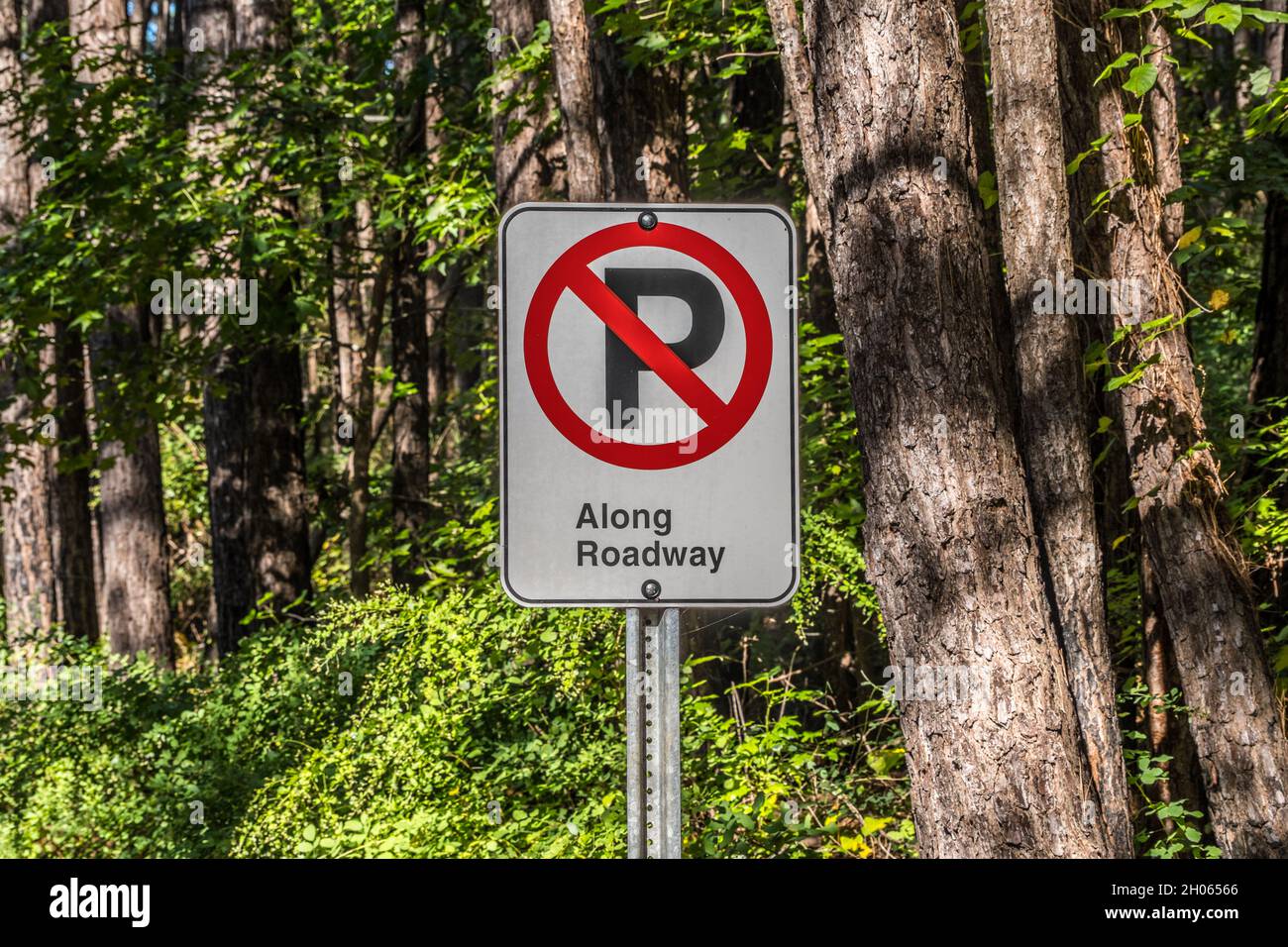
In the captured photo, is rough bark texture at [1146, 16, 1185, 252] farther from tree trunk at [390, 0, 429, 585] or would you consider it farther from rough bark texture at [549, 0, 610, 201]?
tree trunk at [390, 0, 429, 585]

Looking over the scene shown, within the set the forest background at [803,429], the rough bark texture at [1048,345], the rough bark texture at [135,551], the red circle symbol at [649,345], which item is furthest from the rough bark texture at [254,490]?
the red circle symbol at [649,345]

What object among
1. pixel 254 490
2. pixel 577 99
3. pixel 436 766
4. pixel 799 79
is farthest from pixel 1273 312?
pixel 254 490

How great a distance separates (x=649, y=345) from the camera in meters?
2.70

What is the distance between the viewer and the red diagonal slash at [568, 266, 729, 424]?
267 centimetres

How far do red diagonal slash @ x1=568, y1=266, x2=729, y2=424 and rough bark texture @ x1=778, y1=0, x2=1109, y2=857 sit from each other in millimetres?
1269

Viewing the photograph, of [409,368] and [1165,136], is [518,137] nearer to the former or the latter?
[1165,136]

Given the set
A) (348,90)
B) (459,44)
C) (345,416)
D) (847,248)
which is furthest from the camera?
(459,44)

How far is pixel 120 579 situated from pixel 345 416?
4.44 m

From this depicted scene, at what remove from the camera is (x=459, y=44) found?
13500 millimetres

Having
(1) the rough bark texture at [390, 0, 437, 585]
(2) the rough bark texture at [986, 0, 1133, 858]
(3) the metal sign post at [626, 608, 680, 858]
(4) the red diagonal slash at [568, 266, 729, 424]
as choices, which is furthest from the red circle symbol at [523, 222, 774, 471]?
(1) the rough bark texture at [390, 0, 437, 585]

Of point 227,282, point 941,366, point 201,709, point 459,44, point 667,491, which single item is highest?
point 459,44

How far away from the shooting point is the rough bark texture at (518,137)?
29.2ft
